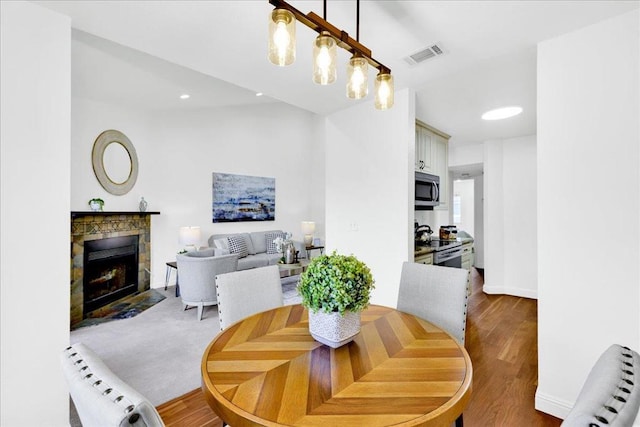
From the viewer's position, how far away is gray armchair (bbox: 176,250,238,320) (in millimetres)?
3609

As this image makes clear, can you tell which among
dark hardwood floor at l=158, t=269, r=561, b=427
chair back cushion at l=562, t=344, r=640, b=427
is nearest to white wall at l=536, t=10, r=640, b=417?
dark hardwood floor at l=158, t=269, r=561, b=427

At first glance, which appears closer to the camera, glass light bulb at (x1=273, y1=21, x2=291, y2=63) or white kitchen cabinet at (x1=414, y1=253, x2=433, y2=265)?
glass light bulb at (x1=273, y1=21, x2=291, y2=63)

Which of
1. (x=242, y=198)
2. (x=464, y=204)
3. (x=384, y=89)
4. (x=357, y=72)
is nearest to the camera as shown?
(x=357, y=72)

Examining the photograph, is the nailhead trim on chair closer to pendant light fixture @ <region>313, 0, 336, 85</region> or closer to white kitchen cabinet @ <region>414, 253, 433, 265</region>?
pendant light fixture @ <region>313, 0, 336, 85</region>

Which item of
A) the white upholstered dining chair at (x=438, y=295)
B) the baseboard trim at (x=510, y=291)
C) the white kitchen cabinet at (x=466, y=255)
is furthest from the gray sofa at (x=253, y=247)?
the white upholstered dining chair at (x=438, y=295)

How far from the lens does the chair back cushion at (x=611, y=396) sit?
1.72 feet

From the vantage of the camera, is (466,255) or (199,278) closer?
(199,278)

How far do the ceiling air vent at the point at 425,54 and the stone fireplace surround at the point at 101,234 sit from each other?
4034mm

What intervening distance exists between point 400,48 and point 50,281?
106 inches

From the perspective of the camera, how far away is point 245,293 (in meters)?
1.81

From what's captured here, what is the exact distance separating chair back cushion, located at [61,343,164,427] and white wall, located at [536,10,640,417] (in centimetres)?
231

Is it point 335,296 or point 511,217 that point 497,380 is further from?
point 511,217

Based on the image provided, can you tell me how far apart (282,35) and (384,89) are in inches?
23.2

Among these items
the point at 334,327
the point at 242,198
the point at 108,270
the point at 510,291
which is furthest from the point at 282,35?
the point at 242,198
